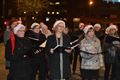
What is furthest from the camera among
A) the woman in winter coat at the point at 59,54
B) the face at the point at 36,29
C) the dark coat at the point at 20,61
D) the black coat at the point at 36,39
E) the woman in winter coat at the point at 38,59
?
the face at the point at 36,29

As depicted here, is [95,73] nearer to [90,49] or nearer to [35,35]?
[90,49]

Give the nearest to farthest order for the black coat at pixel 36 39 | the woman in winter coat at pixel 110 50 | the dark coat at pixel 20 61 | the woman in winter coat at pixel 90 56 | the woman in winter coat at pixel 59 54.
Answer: the woman in winter coat at pixel 59 54 → the dark coat at pixel 20 61 → the black coat at pixel 36 39 → the woman in winter coat at pixel 90 56 → the woman in winter coat at pixel 110 50

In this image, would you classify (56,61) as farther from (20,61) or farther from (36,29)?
(36,29)

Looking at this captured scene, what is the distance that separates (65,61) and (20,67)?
104cm

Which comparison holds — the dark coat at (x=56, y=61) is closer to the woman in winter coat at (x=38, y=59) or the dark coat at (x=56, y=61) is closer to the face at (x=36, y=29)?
the woman in winter coat at (x=38, y=59)

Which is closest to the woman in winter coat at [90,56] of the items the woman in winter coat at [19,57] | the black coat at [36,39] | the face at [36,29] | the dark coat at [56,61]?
the black coat at [36,39]

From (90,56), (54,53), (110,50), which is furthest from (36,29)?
(54,53)

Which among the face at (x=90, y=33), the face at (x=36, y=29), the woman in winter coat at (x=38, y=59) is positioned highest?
the face at (x=36, y=29)

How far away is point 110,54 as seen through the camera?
12625mm

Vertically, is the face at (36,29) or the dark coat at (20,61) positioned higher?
the face at (36,29)

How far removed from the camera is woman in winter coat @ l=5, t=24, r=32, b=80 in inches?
372

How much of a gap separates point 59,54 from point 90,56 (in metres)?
1.53

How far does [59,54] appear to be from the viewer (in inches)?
361

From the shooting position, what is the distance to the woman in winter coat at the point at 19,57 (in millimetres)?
9453
